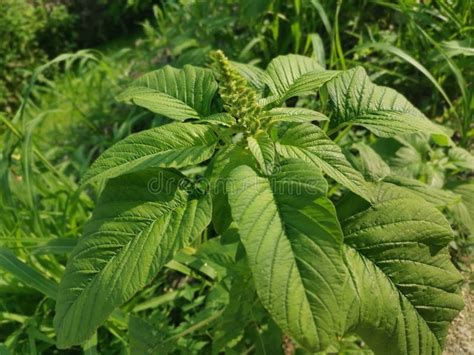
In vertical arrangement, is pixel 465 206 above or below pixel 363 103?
below

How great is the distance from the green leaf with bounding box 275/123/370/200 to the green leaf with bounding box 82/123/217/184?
0.18 meters

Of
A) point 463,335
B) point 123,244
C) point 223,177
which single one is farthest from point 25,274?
point 463,335

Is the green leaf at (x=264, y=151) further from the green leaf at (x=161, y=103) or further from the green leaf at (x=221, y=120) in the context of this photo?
the green leaf at (x=161, y=103)

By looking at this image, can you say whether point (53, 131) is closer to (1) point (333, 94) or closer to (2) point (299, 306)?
(1) point (333, 94)

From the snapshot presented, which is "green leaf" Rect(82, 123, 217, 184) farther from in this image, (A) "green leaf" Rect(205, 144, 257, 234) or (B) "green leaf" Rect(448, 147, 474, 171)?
(B) "green leaf" Rect(448, 147, 474, 171)

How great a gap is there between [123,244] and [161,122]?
61.7 inches

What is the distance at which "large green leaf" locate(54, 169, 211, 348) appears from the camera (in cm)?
95

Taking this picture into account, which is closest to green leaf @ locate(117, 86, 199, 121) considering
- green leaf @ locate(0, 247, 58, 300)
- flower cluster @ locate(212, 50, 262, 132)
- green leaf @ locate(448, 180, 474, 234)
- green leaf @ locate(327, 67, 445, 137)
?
flower cluster @ locate(212, 50, 262, 132)

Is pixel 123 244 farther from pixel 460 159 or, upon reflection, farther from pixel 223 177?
pixel 460 159

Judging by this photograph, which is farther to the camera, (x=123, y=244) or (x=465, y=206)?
(x=465, y=206)

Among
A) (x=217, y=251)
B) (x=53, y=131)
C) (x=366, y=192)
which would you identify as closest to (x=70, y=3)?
(x=53, y=131)

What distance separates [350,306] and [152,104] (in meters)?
0.67

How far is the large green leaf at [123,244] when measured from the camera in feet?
3.11

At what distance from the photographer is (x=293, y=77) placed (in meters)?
1.25
